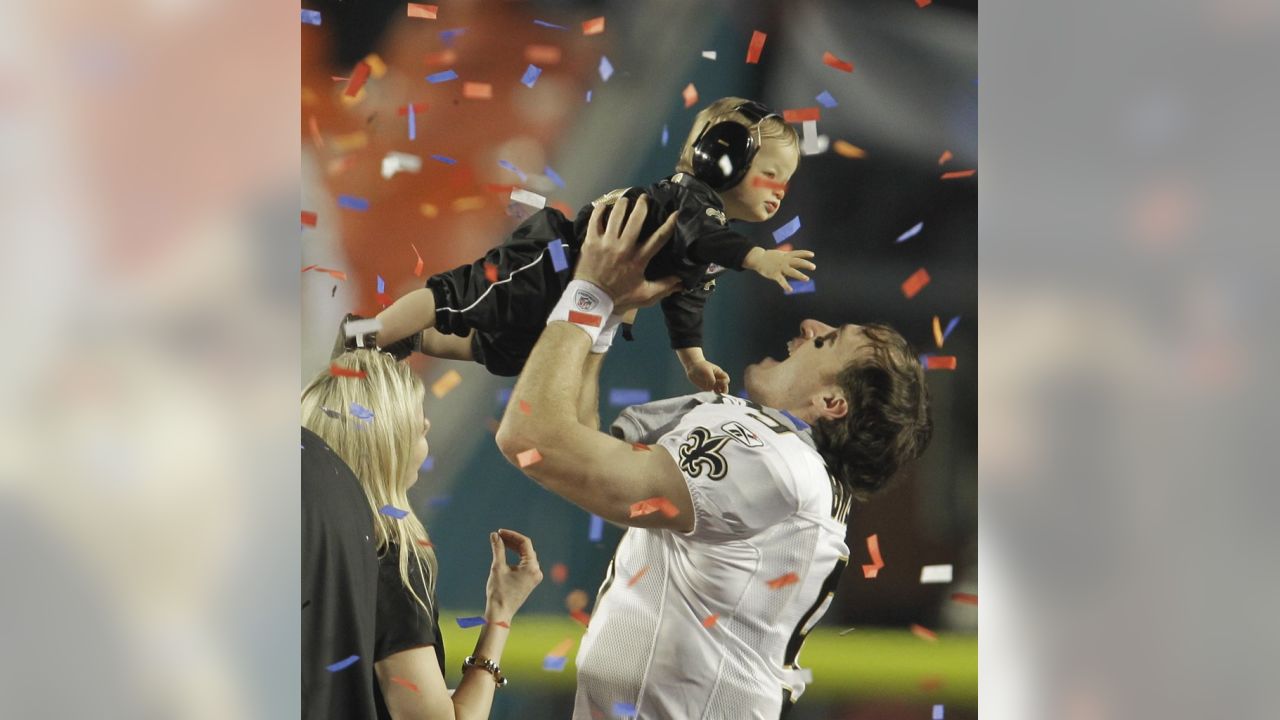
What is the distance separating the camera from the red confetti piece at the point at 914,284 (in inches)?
82.3

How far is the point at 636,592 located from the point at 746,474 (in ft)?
0.93

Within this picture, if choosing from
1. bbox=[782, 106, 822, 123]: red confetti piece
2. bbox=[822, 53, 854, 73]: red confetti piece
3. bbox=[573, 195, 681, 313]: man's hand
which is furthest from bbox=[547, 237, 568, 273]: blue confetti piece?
bbox=[822, 53, 854, 73]: red confetti piece

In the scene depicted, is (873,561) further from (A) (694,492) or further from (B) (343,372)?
(B) (343,372)

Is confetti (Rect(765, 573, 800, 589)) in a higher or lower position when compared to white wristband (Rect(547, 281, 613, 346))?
lower

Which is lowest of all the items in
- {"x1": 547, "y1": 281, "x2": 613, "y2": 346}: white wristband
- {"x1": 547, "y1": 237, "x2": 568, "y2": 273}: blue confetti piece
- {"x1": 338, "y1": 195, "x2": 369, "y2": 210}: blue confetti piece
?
{"x1": 547, "y1": 281, "x2": 613, "y2": 346}: white wristband

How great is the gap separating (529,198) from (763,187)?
16.4 inches

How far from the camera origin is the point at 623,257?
2.00 m

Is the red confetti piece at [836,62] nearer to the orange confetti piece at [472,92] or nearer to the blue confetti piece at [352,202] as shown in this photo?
the orange confetti piece at [472,92]

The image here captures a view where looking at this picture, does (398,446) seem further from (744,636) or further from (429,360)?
(744,636)

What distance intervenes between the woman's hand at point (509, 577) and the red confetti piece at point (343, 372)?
1.22 feet

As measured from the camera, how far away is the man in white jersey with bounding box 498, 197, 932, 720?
197 centimetres

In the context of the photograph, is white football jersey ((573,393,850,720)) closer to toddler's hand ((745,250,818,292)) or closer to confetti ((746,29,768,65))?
toddler's hand ((745,250,818,292))

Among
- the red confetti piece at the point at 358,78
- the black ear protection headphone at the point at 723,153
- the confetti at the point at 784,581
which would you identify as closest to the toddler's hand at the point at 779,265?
the black ear protection headphone at the point at 723,153

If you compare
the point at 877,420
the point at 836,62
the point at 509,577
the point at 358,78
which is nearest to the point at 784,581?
the point at 877,420
